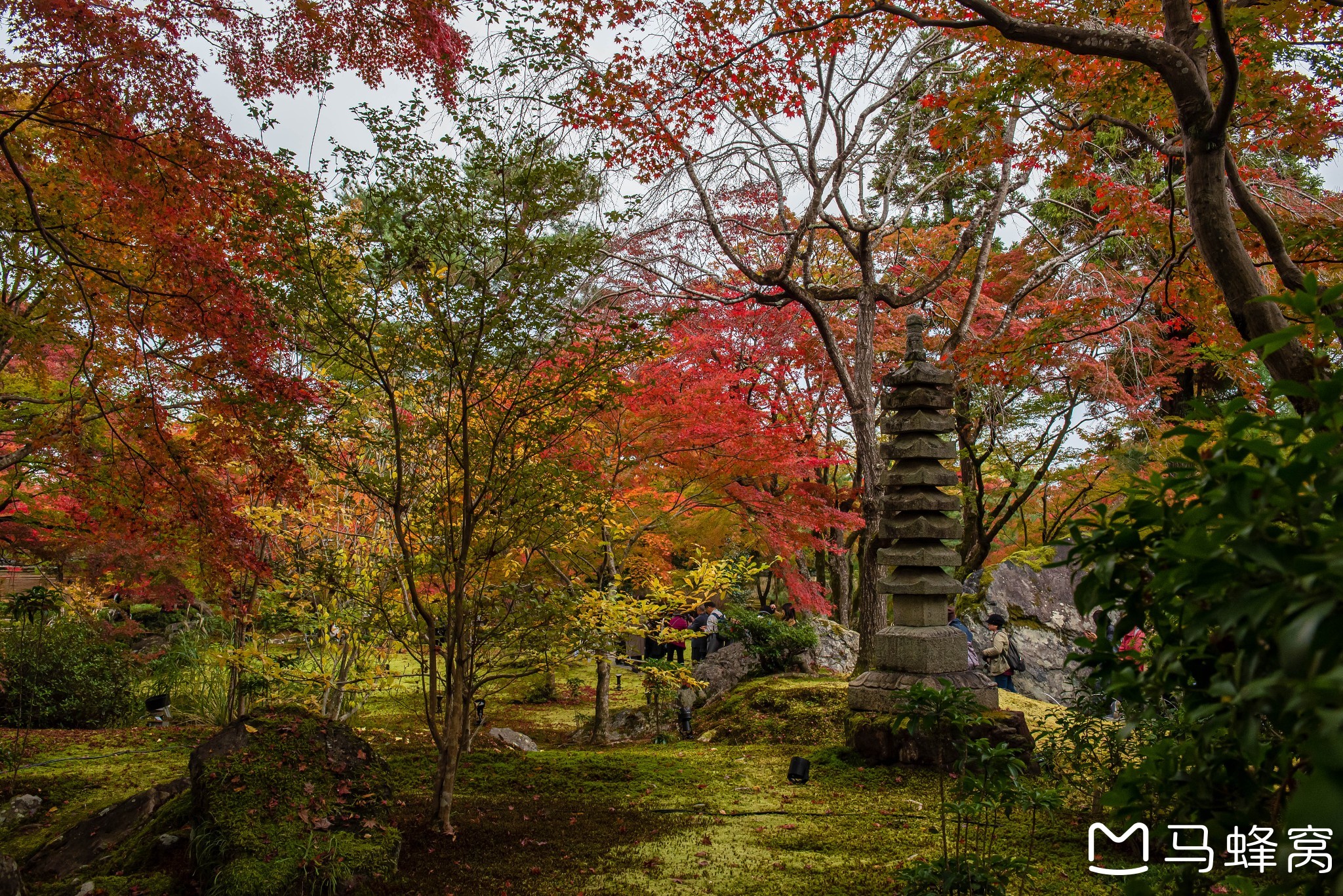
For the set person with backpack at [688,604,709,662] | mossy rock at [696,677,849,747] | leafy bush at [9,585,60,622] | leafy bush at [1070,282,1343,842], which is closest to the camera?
leafy bush at [1070,282,1343,842]

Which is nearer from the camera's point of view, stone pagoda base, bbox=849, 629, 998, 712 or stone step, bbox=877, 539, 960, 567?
stone pagoda base, bbox=849, 629, 998, 712

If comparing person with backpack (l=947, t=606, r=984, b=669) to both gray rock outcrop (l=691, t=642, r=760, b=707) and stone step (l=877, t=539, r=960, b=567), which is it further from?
gray rock outcrop (l=691, t=642, r=760, b=707)

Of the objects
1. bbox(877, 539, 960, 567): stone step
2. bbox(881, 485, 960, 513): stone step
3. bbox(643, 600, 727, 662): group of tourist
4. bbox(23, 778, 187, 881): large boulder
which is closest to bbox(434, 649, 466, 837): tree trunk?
bbox(23, 778, 187, 881): large boulder

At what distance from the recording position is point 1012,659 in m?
9.89

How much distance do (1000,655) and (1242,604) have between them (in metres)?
9.34

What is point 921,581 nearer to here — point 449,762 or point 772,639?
point 772,639

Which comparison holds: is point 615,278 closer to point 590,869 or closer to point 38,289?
point 38,289

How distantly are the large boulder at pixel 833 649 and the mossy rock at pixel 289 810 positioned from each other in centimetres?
665

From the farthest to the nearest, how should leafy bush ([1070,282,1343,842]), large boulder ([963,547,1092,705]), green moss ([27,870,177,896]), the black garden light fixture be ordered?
1. large boulder ([963,547,1092,705])
2. the black garden light fixture
3. green moss ([27,870,177,896])
4. leafy bush ([1070,282,1343,842])

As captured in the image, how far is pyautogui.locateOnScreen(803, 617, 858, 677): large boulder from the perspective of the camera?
981cm

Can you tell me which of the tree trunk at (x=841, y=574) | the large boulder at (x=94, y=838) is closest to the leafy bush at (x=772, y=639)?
the tree trunk at (x=841, y=574)

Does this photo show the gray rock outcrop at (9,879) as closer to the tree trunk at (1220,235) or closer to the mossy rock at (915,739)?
the mossy rock at (915,739)

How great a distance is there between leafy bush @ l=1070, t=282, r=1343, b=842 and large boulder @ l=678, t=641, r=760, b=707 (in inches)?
314

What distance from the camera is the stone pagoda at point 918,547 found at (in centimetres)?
588
